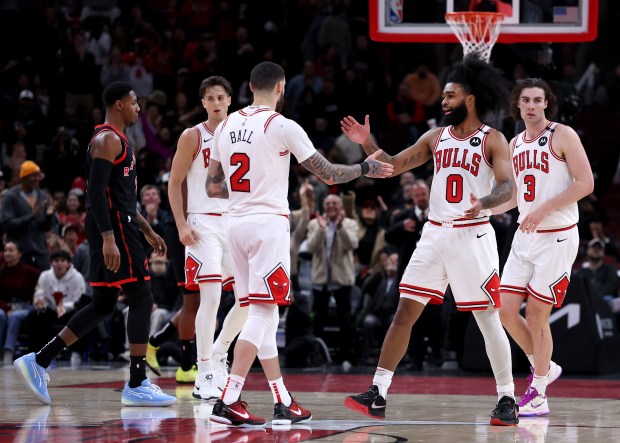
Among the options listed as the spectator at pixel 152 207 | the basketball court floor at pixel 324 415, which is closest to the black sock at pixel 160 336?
the basketball court floor at pixel 324 415

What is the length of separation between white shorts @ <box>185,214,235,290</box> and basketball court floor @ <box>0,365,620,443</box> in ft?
3.27

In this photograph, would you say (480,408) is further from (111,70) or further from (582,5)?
(111,70)

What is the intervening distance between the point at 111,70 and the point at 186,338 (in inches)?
447

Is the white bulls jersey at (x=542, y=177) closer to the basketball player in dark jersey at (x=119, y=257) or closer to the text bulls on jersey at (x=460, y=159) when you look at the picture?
the text bulls on jersey at (x=460, y=159)

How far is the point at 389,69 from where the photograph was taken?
2123 centimetres

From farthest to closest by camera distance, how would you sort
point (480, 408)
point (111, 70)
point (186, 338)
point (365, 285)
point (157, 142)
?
point (111, 70) < point (157, 142) < point (365, 285) < point (186, 338) < point (480, 408)

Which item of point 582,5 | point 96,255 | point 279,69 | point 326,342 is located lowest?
point 326,342

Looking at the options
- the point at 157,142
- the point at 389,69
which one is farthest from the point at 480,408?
the point at 389,69

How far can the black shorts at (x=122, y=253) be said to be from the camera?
854 cm

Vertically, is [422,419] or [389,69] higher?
[389,69]

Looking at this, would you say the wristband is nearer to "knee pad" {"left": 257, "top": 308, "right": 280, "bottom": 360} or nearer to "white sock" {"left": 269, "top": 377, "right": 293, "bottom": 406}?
"knee pad" {"left": 257, "top": 308, "right": 280, "bottom": 360}

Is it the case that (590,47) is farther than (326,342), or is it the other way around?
(590,47)

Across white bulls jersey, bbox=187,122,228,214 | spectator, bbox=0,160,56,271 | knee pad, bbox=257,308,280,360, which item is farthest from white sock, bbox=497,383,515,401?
spectator, bbox=0,160,56,271

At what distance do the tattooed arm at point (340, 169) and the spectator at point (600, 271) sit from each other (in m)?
7.32
